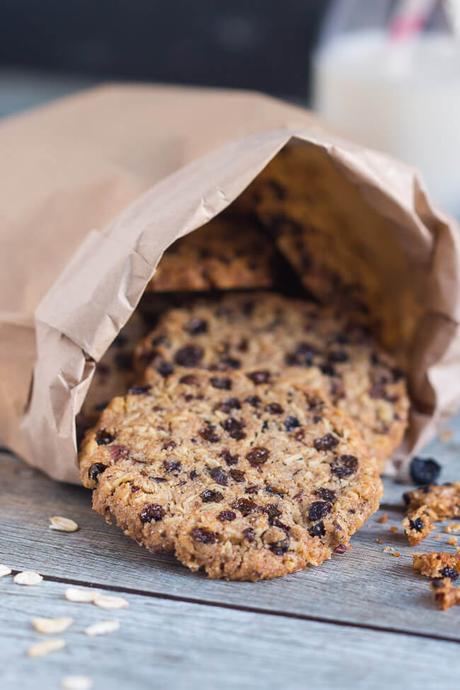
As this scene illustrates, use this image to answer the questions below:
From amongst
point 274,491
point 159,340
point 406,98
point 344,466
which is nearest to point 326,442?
point 344,466

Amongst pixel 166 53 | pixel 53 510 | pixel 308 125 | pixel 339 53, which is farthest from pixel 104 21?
pixel 53 510

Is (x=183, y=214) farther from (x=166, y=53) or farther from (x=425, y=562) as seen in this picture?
(x=166, y=53)

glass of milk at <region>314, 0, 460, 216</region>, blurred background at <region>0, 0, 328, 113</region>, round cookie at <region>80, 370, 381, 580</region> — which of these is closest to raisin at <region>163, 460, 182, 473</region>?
round cookie at <region>80, 370, 381, 580</region>

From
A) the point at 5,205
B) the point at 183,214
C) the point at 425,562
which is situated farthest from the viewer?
the point at 5,205

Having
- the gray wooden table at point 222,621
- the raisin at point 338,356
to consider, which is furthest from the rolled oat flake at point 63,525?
the raisin at point 338,356

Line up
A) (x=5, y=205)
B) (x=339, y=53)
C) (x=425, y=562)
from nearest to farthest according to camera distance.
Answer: (x=425, y=562) → (x=5, y=205) → (x=339, y=53)

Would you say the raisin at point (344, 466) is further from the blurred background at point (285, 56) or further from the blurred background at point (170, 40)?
the blurred background at point (170, 40)

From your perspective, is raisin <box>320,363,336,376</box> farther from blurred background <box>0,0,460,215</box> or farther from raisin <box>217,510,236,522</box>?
blurred background <box>0,0,460,215</box>
